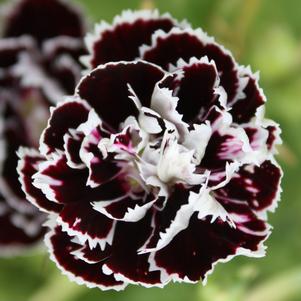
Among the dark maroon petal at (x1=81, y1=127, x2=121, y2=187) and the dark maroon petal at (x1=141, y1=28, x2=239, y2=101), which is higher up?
the dark maroon petal at (x1=141, y1=28, x2=239, y2=101)

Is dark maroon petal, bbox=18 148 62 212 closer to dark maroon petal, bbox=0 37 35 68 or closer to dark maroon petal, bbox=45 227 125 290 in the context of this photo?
dark maroon petal, bbox=45 227 125 290

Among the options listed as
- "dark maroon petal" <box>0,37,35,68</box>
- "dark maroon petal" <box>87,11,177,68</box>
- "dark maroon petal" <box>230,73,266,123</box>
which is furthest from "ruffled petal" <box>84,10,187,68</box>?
"dark maroon petal" <box>0,37,35,68</box>

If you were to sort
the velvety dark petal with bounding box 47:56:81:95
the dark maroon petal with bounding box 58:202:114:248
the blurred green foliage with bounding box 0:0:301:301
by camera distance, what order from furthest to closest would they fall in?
the blurred green foliage with bounding box 0:0:301:301
the velvety dark petal with bounding box 47:56:81:95
the dark maroon petal with bounding box 58:202:114:248

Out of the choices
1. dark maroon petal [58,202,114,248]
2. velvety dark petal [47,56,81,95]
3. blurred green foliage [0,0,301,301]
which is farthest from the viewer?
blurred green foliage [0,0,301,301]

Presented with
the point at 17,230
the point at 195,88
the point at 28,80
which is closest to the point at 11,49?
the point at 28,80

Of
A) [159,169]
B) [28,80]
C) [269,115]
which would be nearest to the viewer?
[159,169]

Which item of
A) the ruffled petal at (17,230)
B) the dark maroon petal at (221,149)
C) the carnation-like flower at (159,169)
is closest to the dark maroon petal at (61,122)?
the carnation-like flower at (159,169)

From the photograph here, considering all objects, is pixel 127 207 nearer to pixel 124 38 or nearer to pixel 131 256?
pixel 131 256

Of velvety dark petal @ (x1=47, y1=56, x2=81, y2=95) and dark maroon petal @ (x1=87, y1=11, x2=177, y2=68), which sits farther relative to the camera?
velvety dark petal @ (x1=47, y1=56, x2=81, y2=95)

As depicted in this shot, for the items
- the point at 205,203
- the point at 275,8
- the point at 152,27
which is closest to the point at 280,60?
the point at 275,8
